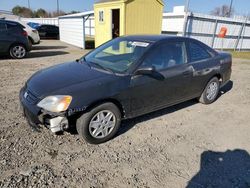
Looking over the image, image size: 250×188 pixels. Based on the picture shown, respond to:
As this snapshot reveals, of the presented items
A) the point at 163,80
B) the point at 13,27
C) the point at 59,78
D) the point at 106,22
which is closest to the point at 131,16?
the point at 106,22

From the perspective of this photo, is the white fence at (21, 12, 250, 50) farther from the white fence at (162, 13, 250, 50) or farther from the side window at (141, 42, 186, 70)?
the side window at (141, 42, 186, 70)

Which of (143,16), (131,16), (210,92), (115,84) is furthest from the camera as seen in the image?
(143,16)

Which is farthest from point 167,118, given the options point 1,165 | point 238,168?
point 1,165

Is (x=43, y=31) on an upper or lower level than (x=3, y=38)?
lower

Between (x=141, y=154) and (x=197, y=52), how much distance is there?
2.57 metres

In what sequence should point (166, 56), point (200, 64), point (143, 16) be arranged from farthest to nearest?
point (143, 16)
point (200, 64)
point (166, 56)

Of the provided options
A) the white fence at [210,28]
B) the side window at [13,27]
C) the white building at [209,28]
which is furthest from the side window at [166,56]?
the white fence at [210,28]

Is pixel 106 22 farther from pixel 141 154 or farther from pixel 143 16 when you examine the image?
pixel 141 154

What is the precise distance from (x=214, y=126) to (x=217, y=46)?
14267 millimetres

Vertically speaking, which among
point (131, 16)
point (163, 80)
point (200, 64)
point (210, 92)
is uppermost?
point (131, 16)

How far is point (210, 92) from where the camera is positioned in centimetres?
514

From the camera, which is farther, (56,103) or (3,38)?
(3,38)

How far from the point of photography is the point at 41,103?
121 inches

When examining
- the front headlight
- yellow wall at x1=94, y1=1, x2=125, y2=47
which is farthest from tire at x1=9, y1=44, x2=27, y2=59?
the front headlight
